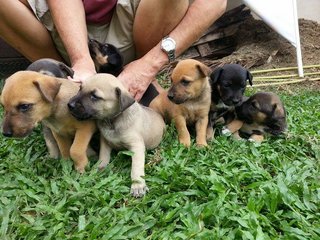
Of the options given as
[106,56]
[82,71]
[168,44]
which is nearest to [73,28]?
[106,56]

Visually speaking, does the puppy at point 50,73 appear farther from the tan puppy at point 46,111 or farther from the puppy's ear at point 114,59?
the puppy's ear at point 114,59

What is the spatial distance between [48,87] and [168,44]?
5.47 feet

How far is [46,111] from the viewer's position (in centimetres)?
306

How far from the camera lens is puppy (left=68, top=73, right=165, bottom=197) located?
3.08 metres

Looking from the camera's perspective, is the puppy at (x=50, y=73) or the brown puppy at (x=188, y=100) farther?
the brown puppy at (x=188, y=100)

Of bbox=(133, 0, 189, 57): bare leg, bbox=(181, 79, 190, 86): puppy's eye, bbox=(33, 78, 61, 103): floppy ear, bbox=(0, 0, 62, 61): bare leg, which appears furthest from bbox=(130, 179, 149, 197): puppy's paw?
bbox=(0, 0, 62, 61): bare leg

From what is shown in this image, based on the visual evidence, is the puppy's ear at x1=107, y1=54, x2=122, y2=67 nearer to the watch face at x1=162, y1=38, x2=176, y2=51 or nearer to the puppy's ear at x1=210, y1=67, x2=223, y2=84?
the watch face at x1=162, y1=38, x2=176, y2=51

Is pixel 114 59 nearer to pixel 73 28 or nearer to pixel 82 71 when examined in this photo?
pixel 73 28

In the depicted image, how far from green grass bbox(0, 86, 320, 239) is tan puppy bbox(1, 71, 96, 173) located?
178 mm

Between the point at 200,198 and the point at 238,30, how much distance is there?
5.69m

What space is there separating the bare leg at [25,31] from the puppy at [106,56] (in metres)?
0.49

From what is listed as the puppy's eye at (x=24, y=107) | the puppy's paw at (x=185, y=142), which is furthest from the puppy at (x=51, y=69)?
the puppy's paw at (x=185, y=142)

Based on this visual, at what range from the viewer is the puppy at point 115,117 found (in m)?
3.08

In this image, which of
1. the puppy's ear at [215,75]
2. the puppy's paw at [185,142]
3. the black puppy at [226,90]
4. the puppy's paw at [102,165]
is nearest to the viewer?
the puppy's paw at [102,165]
